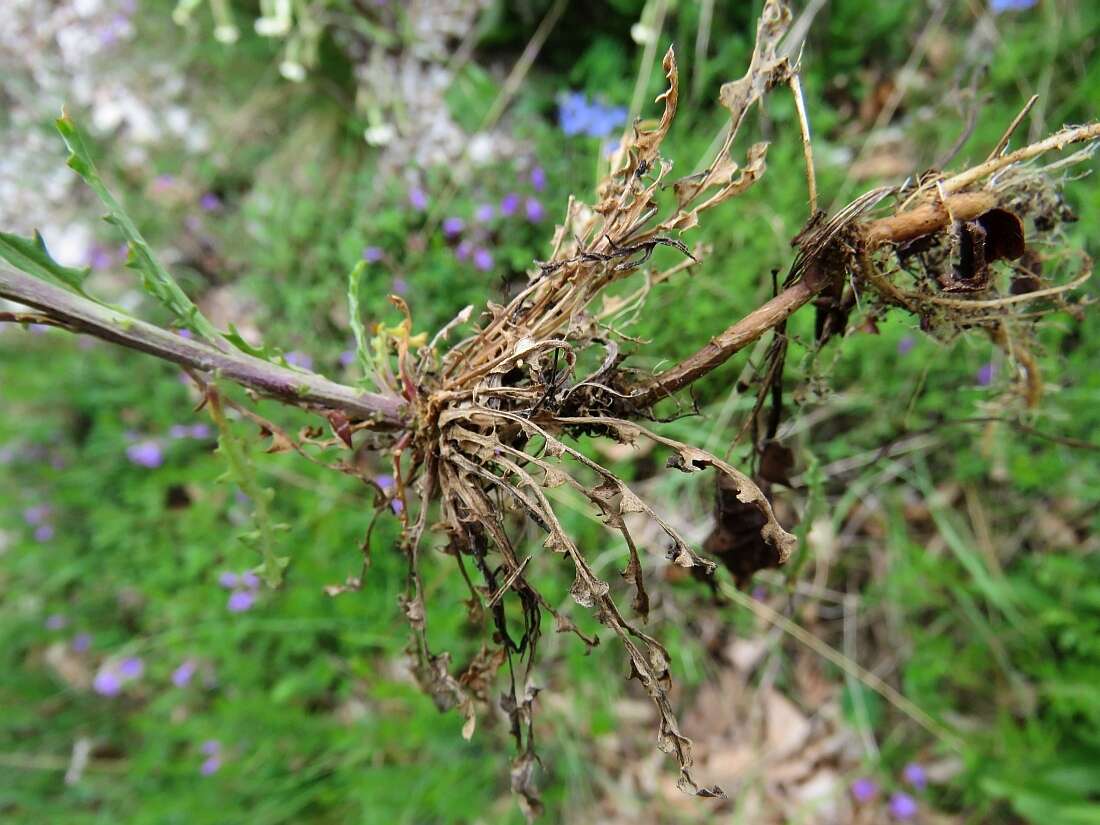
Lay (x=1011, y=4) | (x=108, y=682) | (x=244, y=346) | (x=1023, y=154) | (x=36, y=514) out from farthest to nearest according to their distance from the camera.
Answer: (x=36, y=514), (x=108, y=682), (x=1011, y=4), (x=244, y=346), (x=1023, y=154)

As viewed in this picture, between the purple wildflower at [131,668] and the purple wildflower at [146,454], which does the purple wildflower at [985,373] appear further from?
the purple wildflower at [131,668]

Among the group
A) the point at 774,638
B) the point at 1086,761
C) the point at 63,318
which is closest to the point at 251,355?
the point at 63,318

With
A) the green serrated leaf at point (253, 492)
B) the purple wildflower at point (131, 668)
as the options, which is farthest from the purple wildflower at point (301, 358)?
the green serrated leaf at point (253, 492)

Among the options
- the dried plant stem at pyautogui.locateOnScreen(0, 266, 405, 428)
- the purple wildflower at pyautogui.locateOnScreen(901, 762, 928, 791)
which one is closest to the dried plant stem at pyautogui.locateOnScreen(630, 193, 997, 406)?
the dried plant stem at pyautogui.locateOnScreen(0, 266, 405, 428)

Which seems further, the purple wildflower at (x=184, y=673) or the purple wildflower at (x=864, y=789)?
the purple wildflower at (x=184, y=673)

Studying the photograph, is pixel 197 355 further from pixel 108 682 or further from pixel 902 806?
pixel 108 682

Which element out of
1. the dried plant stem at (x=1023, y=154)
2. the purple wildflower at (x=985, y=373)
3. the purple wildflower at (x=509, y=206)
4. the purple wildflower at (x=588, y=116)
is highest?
the purple wildflower at (x=588, y=116)

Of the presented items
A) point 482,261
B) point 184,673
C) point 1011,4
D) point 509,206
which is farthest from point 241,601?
→ point 1011,4
